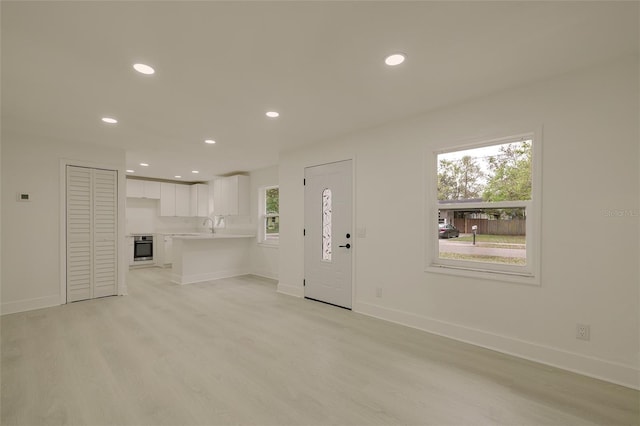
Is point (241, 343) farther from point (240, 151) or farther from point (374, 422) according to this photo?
point (240, 151)

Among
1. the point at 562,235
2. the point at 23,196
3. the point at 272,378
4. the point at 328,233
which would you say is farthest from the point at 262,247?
the point at 562,235

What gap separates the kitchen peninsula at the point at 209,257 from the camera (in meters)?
5.73

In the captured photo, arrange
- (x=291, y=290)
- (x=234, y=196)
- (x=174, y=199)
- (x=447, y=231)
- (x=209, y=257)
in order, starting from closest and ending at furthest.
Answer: (x=447, y=231)
(x=291, y=290)
(x=209, y=257)
(x=234, y=196)
(x=174, y=199)

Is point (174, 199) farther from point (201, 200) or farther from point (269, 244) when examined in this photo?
point (269, 244)

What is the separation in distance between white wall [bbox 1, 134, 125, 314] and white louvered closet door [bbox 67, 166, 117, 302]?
0.53 feet

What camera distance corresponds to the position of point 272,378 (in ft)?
7.57

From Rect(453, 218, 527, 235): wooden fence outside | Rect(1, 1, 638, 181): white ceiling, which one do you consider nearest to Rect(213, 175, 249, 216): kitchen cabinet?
Rect(1, 1, 638, 181): white ceiling

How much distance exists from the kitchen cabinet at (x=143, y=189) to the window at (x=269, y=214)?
3.30 m

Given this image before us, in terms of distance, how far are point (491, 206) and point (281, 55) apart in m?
2.39

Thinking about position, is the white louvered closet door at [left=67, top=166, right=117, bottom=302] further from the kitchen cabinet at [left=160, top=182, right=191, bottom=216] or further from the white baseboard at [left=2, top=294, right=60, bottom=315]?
the kitchen cabinet at [left=160, top=182, right=191, bottom=216]

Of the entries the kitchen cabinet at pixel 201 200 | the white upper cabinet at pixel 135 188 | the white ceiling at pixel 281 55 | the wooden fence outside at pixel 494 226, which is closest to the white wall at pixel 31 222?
the white ceiling at pixel 281 55

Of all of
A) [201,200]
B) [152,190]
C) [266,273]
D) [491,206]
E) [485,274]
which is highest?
[152,190]

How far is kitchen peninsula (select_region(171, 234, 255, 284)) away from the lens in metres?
5.73

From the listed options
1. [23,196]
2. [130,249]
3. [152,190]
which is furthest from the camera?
[152,190]
